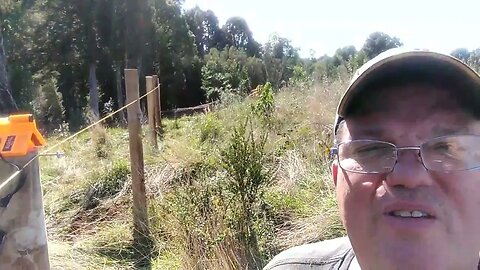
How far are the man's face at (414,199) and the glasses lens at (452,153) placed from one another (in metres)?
0.01

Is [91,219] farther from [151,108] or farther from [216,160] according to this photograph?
[151,108]

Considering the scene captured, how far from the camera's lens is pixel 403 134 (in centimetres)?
97

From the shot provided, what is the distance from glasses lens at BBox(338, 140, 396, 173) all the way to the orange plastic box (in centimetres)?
108

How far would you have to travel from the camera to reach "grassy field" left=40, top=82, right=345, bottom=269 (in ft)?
11.2

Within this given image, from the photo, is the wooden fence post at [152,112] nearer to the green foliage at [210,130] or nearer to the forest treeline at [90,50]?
the green foliage at [210,130]

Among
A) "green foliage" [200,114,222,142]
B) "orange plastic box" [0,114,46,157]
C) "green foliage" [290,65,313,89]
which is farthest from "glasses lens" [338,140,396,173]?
"green foliage" [290,65,313,89]

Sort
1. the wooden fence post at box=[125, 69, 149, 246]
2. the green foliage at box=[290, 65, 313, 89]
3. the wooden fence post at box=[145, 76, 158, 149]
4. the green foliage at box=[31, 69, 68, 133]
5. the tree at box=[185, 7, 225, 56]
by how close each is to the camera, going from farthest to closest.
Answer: the tree at box=[185, 7, 225, 56] < the green foliage at box=[31, 69, 68, 133] < the green foliage at box=[290, 65, 313, 89] < the wooden fence post at box=[145, 76, 158, 149] < the wooden fence post at box=[125, 69, 149, 246]

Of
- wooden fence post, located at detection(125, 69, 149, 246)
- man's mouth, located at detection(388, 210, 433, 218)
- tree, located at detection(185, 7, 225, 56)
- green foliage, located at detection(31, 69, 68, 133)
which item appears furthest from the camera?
tree, located at detection(185, 7, 225, 56)

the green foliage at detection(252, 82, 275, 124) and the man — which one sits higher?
the man

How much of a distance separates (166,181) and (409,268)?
157 inches

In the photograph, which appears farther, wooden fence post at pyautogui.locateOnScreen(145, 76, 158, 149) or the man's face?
wooden fence post at pyautogui.locateOnScreen(145, 76, 158, 149)

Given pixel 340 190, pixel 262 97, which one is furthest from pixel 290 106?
pixel 340 190

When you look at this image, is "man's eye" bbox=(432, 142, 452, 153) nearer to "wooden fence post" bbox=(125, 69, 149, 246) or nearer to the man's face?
the man's face

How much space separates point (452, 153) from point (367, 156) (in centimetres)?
15
